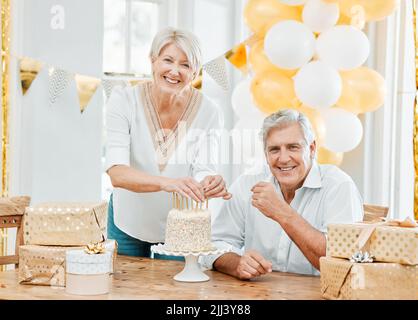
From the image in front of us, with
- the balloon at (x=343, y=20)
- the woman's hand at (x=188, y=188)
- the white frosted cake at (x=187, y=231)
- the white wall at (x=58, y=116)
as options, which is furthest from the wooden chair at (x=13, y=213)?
the balloon at (x=343, y=20)

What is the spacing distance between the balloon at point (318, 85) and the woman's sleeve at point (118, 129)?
2.88 feet

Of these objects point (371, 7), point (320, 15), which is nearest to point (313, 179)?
point (320, 15)

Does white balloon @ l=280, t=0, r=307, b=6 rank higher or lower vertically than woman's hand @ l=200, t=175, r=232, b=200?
higher

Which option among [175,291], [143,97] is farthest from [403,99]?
[175,291]

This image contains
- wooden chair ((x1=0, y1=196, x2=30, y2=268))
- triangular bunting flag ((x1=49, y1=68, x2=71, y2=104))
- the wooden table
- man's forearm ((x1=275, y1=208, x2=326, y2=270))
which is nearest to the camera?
the wooden table

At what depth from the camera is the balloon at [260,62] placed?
308 cm

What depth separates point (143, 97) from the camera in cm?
243

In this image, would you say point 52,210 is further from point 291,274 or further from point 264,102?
point 264,102

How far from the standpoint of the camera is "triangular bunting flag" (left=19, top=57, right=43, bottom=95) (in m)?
3.25

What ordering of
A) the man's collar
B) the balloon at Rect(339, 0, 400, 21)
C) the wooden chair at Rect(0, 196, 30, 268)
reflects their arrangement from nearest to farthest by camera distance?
the man's collar → the wooden chair at Rect(0, 196, 30, 268) → the balloon at Rect(339, 0, 400, 21)

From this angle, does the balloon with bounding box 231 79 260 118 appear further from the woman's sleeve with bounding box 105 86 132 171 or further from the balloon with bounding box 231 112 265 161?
the woman's sleeve with bounding box 105 86 132 171

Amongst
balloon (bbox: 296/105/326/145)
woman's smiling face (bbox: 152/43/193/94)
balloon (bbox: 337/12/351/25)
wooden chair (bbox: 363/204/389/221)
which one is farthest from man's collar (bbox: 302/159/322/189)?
balloon (bbox: 337/12/351/25)

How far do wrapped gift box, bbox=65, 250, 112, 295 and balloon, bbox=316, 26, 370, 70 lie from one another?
65.6 inches

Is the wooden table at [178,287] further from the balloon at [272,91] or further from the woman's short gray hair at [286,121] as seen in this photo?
the balloon at [272,91]
